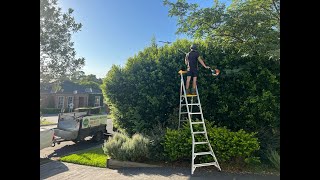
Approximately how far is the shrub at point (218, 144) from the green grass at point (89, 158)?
117cm

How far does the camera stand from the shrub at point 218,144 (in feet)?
11.1

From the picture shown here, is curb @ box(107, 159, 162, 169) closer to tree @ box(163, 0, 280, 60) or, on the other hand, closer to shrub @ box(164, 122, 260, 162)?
shrub @ box(164, 122, 260, 162)

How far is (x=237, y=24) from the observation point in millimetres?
3602

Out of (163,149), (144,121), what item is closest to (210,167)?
(163,149)

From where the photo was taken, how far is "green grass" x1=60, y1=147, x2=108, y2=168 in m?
3.69

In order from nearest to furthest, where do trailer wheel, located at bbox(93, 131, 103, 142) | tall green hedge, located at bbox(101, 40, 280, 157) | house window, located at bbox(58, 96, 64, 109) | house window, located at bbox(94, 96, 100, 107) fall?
1. tall green hedge, located at bbox(101, 40, 280, 157)
2. trailer wheel, located at bbox(93, 131, 103, 142)
3. house window, located at bbox(58, 96, 64, 109)
4. house window, located at bbox(94, 96, 100, 107)

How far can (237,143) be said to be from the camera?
340 centimetres

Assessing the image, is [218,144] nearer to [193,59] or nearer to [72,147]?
[193,59]

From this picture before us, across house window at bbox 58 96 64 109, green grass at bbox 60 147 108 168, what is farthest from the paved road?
house window at bbox 58 96 64 109

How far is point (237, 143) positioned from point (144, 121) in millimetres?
1768

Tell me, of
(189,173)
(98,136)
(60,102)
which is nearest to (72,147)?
(98,136)

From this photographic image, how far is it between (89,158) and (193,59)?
8.44ft

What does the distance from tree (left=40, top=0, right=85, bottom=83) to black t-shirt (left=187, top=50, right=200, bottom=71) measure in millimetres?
2660
